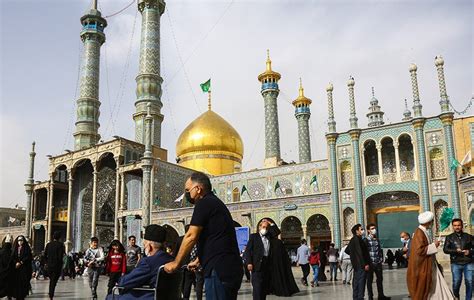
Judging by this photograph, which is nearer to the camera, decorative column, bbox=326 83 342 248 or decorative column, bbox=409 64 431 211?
decorative column, bbox=409 64 431 211

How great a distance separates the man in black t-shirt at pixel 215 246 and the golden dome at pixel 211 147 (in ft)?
107

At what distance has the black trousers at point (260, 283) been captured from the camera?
6.56 metres

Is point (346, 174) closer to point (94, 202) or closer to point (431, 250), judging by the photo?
point (94, 202)

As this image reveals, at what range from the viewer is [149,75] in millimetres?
33562

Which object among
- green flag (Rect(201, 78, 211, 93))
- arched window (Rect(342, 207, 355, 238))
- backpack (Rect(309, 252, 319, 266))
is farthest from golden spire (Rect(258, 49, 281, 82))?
backpack (Rect(309, 252, 319, 266))

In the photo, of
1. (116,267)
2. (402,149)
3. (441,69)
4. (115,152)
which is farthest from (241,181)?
(116,267)

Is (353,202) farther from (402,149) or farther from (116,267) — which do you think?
(116,267)

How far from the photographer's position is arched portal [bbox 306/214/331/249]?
24.9 meters

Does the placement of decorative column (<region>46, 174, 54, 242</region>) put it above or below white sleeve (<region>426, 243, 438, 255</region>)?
above

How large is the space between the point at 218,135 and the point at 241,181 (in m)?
9.38

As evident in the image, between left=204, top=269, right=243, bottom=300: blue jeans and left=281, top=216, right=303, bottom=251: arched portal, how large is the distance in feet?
73.6

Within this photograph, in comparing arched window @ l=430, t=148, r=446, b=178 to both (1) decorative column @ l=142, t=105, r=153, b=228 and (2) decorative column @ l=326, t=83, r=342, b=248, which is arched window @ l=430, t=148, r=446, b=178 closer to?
(2) decorative column @ l=326, t=83, r=342, b=248

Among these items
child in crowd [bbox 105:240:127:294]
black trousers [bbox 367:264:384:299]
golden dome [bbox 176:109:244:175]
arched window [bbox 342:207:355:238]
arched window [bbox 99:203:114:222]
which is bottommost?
black trousers [bbox 367:264:384:299]

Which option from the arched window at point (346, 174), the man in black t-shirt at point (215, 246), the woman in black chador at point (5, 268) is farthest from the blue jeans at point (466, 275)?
the arched window at point (346, 174)
